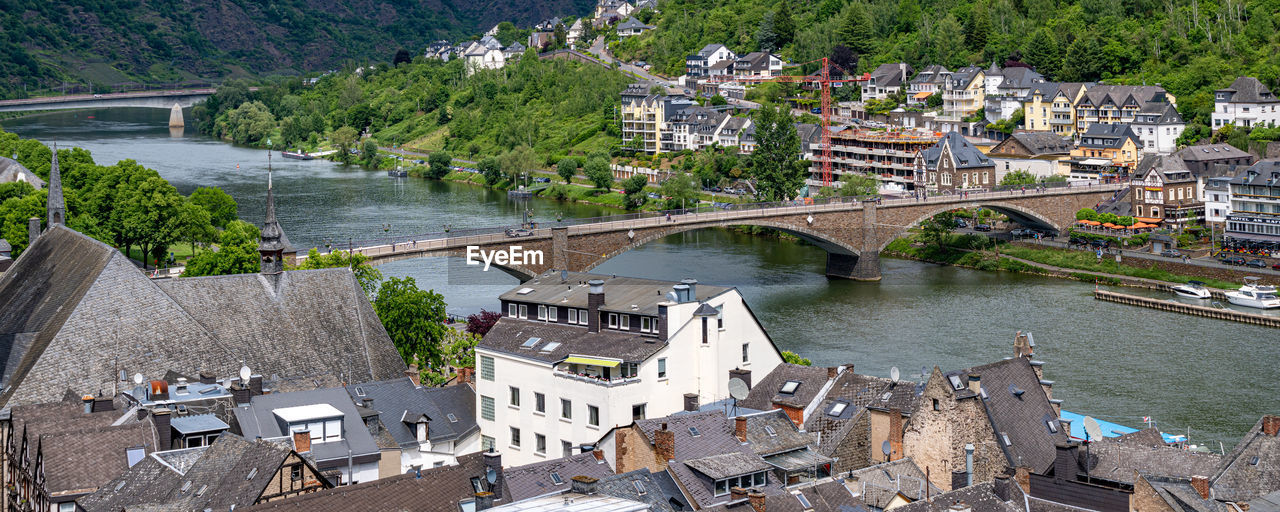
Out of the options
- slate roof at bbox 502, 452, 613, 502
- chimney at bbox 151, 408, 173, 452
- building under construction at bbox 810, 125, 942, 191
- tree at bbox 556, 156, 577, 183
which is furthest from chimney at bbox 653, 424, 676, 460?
tree at bbox 556, 156, 577, 183

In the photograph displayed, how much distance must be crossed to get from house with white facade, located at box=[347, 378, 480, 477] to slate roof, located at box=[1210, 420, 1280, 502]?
18.4 meters

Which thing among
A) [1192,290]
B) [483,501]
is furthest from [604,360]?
[1192,290]

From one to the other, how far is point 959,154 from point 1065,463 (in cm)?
9151

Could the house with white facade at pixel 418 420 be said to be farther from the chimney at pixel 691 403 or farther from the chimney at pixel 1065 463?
the chimney at pixel 1065 463

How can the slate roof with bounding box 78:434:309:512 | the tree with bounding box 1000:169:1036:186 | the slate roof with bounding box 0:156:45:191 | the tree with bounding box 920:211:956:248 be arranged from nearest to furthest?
the slate roof with bounding box 78:434:309:512, the slate roof with bounding box 0:156:45:191, the tree with bounding box 920:211:956:248, the tree with bounding box 1000:169:1036:186

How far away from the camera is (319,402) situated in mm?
39750

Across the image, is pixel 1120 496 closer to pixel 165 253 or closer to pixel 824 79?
pixel 165 253

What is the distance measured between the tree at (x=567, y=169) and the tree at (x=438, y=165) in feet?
56.5

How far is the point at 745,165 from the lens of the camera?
14238 cm

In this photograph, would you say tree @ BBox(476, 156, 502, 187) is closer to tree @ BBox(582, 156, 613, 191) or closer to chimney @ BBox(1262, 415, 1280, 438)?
tree @ BBox(582, 156, 613, 191)

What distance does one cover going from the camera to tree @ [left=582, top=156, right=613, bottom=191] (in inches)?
5773

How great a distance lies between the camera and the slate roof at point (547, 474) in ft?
106

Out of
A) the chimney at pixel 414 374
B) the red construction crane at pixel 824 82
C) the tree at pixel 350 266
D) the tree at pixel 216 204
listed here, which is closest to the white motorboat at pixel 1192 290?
the tree at pixel 350 266

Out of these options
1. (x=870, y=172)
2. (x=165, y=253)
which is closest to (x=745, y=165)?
(x=870, y=172)
